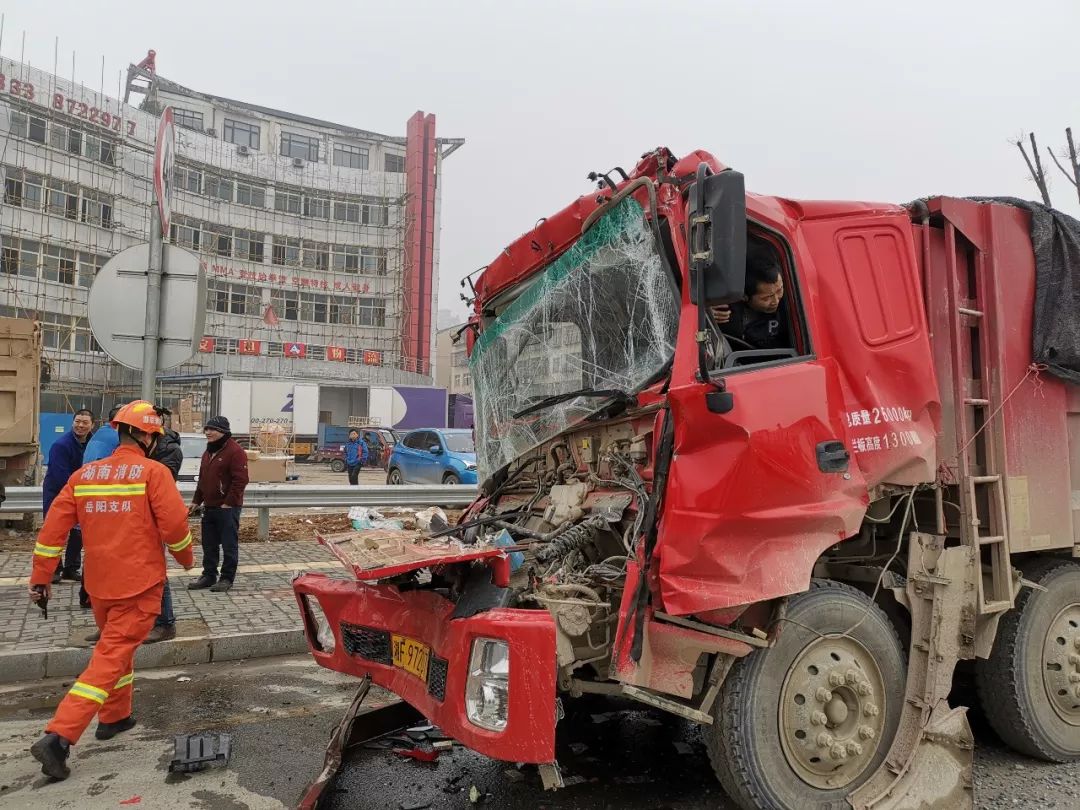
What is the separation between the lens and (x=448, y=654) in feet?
8.89

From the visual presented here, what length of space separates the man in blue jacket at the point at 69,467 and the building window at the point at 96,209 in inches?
1401

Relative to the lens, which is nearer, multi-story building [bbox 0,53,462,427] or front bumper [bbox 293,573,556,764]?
front bumper [bbox 293,573,556,764]

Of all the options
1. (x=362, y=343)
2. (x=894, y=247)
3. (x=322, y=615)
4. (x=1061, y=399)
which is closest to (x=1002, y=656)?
(x=1061, y=399)

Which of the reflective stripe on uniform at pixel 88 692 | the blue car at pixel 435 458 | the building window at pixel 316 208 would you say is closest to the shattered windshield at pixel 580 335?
the reflective stripe on uniform at pixel 88 692

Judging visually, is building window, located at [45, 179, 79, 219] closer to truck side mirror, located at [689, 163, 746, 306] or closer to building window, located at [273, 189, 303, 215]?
building window, located at [273, 189, 303, 215]

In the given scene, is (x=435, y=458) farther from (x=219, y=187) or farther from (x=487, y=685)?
(x=219, y=187)

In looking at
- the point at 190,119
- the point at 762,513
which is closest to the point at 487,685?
the point at 762,513

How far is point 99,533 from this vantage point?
12.6 ft

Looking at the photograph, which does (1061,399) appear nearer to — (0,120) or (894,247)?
(894,247)

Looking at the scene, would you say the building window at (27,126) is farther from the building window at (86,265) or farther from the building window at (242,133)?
the building window at (242,133)

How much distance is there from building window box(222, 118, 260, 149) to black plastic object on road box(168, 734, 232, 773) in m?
46.8

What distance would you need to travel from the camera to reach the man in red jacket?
22.7ft

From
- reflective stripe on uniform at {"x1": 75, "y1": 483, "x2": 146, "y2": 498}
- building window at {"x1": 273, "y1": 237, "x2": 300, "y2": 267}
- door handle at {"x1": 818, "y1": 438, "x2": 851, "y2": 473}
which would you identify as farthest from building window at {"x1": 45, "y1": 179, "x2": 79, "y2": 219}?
door handle at {"x1": 818, "y1": 438, "x2": 851, "y2": 473}

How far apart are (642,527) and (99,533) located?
2827 mm
